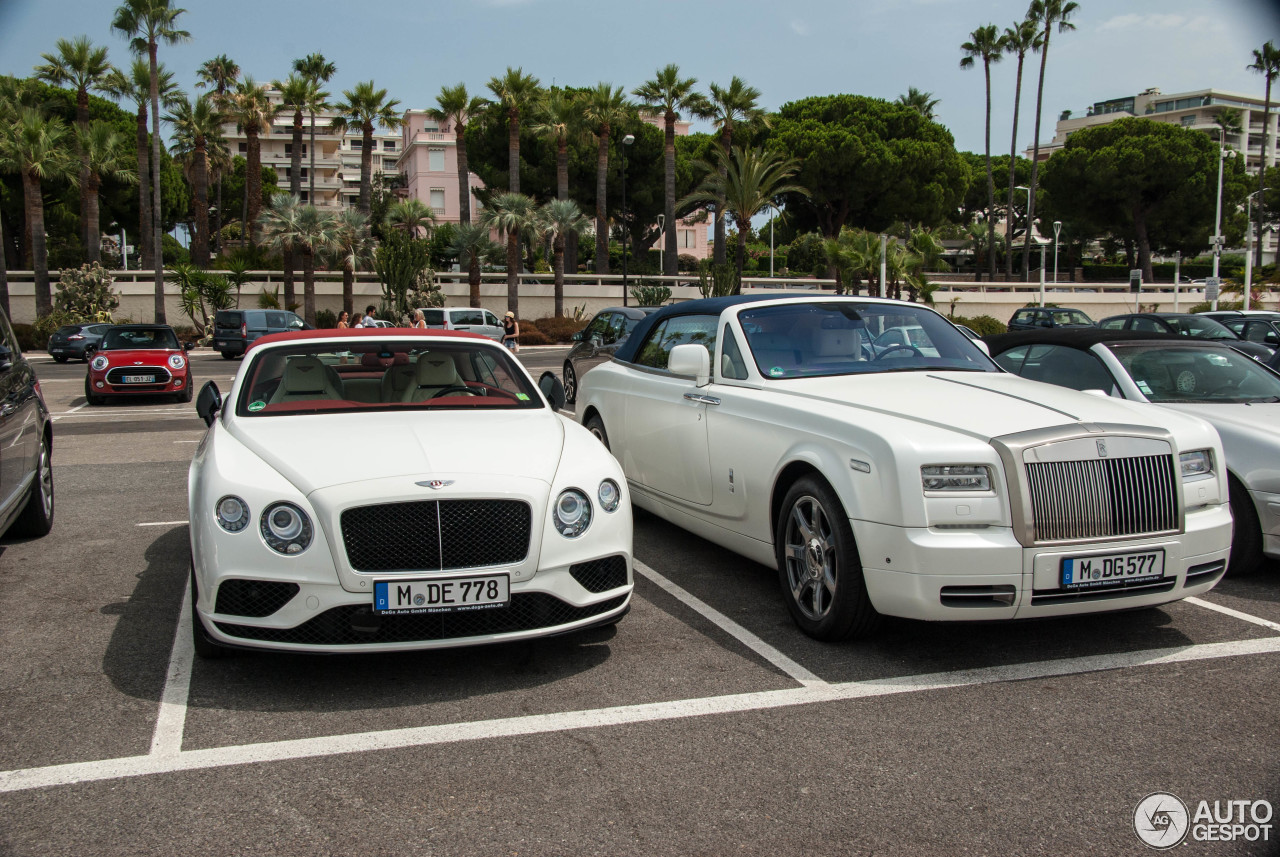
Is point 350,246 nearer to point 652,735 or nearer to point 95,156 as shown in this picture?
point 95,156

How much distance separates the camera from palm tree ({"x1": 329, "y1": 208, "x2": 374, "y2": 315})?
48844 millimetres

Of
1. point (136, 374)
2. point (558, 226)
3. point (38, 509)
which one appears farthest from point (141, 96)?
point (38, 509)

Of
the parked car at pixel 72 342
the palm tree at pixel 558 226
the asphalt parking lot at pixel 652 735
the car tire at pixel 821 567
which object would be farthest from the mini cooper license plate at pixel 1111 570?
the palm tree at pixel 558 226

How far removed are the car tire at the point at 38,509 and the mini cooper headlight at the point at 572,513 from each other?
14.5 feet

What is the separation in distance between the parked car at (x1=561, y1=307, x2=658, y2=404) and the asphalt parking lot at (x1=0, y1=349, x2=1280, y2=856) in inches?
444

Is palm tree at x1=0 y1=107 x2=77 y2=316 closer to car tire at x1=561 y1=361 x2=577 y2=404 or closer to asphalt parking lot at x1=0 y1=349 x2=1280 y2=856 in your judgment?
car tire at x1=561 y1=361 x2=577 y2=404

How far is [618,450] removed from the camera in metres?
7.20

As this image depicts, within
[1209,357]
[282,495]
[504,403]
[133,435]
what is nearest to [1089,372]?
[1209,357]

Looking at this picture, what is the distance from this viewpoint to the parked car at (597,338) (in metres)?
16.6

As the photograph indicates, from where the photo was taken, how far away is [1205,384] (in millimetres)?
6750

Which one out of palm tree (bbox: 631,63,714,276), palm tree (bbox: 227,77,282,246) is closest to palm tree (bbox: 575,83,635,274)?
palm tree (bbox: 631,63,714,276)

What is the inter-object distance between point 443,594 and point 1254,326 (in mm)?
19283

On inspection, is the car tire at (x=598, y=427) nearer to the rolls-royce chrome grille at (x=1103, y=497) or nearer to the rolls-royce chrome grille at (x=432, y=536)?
the rolls-royce chrome grille at (x=432, y=536)

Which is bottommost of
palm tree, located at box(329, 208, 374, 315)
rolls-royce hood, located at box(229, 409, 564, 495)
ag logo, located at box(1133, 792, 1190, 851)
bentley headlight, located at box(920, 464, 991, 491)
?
ag logo, located at box(1133, 792, 1190, 851)
